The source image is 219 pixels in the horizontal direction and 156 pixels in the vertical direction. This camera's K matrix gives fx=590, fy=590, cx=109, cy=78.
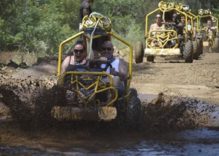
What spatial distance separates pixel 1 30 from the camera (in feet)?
76.8

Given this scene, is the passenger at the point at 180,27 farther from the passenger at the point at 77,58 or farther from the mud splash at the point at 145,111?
the passenger at the point at 77,58

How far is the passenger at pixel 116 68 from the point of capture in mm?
8680

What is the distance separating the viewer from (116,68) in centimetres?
898

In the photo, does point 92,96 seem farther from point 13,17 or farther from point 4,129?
A: point 13,17

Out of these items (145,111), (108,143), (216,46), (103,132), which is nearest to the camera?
(108,143)

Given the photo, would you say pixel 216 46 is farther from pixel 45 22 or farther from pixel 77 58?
pixel 77 58

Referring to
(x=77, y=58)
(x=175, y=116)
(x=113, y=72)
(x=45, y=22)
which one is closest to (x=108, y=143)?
(x=113, y=72)

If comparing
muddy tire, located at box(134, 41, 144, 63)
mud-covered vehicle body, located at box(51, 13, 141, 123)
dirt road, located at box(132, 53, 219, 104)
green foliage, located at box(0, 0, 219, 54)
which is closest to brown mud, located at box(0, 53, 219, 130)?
dirt road, located at box(132, 53, 219, 104)

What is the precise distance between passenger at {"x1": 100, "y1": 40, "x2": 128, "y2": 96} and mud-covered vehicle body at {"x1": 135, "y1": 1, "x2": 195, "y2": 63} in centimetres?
890

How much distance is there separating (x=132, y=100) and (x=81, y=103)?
2.47 ft

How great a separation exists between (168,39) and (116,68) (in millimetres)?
10147

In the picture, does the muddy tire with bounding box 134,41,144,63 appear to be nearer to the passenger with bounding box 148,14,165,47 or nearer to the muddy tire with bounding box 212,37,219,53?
the passenger with bounding box 148,14,165,47

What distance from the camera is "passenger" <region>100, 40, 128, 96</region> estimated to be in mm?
8680

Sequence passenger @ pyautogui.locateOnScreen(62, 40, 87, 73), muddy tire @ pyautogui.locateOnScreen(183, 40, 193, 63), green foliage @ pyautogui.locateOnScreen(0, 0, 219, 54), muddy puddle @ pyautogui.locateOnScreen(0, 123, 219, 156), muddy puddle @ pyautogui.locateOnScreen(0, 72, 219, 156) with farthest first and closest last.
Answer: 1. green foliage @ pyautogui.locateOnScreen(0, 0, 219, 54)
2. muddy tire @ pyautogui.locateOnScreen(183, 40, 193, 63)
3. passenger @ pyautogui.locateOnScreen(62, 40, 87, 73)
4. muddy puddle @ pyautogui.locateOnScreen(0, 72, 219, 156)
5. muddy puddle @ pyautogui.locateOnScreen(0, 123, 219, 156)
